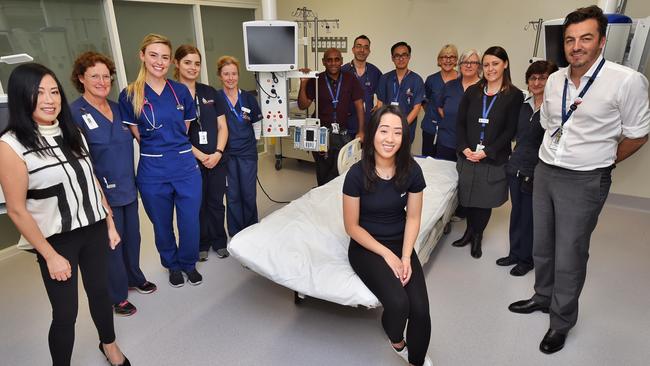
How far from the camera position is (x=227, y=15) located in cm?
468

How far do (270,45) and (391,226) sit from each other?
1710mm

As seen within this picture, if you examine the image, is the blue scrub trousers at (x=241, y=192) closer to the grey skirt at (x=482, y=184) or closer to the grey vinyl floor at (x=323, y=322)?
the grey vinyl floor at (x=323, y=322)

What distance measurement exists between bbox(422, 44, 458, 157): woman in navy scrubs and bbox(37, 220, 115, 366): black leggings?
2.69m

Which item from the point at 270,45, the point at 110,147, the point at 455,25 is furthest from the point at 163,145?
the point at 455,25

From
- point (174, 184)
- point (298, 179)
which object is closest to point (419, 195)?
point (174, 184)

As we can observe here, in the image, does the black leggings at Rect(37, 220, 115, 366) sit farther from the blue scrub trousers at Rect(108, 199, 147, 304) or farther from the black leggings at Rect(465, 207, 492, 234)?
the black leggings at Rect(465, 207, 492, 234)

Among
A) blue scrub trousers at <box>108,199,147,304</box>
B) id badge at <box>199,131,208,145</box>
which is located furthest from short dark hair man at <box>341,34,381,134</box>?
blue scrub trousers at <box>108,199,147,304</box>

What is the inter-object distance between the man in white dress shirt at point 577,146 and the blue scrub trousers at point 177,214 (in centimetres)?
190

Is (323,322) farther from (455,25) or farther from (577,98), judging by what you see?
(455,25)

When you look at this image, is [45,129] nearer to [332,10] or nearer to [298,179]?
[298,179]

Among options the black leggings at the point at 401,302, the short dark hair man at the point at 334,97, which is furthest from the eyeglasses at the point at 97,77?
the short dark hair man at the point at 334,97

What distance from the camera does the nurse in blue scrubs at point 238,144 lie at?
2.62 m

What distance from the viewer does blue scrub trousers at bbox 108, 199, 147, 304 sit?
2.08 m

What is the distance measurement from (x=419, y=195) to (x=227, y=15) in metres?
3.88
